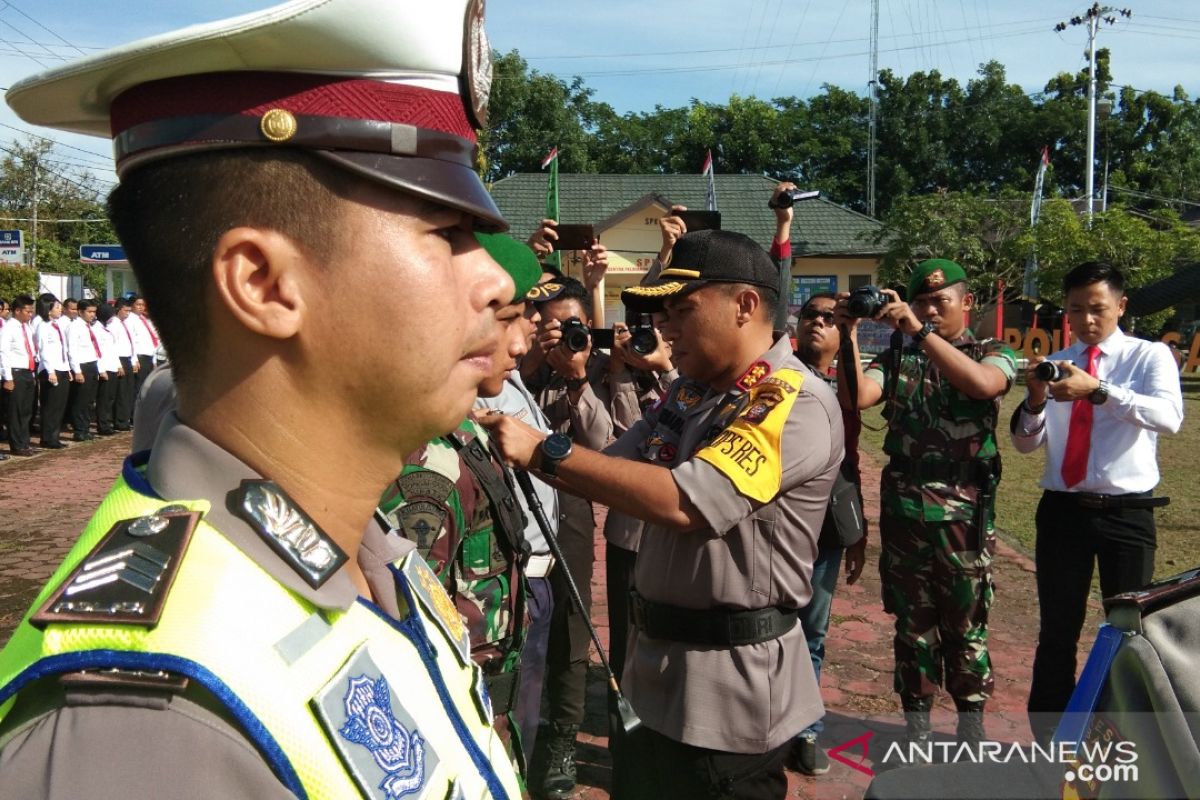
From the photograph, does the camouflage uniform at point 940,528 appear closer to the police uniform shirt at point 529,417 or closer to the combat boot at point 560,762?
the combat boot at point 560,762

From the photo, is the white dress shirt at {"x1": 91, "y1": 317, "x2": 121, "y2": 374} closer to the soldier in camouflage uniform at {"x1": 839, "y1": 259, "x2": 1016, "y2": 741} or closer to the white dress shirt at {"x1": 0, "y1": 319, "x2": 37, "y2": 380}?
the white dress shirt at {"x1": 0, "y1": 319, "x2": 37, "y2": 380}

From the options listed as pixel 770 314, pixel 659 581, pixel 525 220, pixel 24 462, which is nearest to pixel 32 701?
pixel 659 581

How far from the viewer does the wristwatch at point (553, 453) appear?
2643 mm

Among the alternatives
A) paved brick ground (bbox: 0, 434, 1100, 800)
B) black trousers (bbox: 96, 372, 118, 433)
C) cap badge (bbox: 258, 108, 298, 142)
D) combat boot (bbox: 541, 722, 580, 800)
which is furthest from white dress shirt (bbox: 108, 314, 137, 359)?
cap badge (bbox: 258, 108, 298, 142)

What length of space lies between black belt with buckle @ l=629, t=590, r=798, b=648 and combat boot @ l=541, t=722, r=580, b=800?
5.08 feet

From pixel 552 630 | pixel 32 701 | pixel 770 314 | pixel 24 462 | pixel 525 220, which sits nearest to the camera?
pixel 32 701

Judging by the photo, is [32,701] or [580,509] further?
[580,509]

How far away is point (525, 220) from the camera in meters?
30.2

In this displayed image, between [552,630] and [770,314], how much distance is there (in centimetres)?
200

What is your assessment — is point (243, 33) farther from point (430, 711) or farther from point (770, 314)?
point (770, 314)

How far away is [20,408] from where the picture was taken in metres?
13.2

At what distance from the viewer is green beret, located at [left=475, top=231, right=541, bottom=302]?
2797 mm

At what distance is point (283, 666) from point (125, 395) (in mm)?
17626

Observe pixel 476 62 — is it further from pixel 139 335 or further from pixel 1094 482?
pixel 139 335
